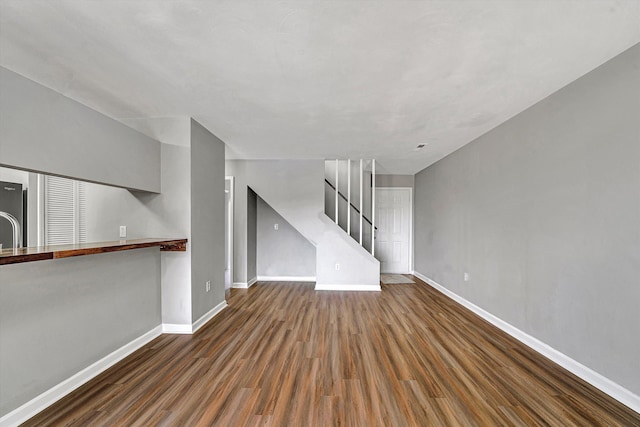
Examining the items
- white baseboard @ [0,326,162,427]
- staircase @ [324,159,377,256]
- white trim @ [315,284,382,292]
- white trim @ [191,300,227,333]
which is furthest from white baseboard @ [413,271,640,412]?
white baseboard @ [0,326,162,427]

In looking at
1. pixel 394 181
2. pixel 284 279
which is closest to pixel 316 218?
pixel 284 279

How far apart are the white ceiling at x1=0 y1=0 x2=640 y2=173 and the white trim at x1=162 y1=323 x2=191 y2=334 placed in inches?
96.8

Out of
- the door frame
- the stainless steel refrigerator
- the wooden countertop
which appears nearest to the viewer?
the wooden countertop

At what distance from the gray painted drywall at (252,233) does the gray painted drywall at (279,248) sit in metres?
0.11

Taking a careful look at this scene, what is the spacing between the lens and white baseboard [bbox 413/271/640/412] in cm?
189

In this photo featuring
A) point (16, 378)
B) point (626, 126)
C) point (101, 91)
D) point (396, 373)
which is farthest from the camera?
point (101, 91)

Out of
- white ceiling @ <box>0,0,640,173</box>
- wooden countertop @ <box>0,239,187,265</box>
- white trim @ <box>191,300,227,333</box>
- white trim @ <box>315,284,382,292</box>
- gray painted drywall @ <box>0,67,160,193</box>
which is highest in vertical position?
white ceiling @ <box>0,0,640,173</box>

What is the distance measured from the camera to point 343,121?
321cm

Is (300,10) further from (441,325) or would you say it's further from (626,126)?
(441,325)

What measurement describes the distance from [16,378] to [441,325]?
388cm

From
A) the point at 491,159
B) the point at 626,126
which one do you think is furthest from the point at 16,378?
the point at 491,159

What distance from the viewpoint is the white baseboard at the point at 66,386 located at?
169cm

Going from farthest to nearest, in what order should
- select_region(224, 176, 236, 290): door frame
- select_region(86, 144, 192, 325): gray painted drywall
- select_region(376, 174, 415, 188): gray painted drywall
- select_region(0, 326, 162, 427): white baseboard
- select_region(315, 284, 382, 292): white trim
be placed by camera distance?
select_region(376, 174, 415, 188): gray painted drywall → select_region(224, 176, 236, 290): door frame → select_region(315, 284, 382, 292): white trim → select_region(86, 144, 192, 325): gray painted drywall → select_region(0, 326, 162, 427): white baseboard

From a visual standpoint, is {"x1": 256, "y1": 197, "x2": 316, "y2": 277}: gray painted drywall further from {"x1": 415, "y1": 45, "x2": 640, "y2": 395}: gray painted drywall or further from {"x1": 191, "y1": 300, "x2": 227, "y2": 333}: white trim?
{"x1": 415, "y1": 45, "x2": 640, "y2": 395}: gray painted drywall
